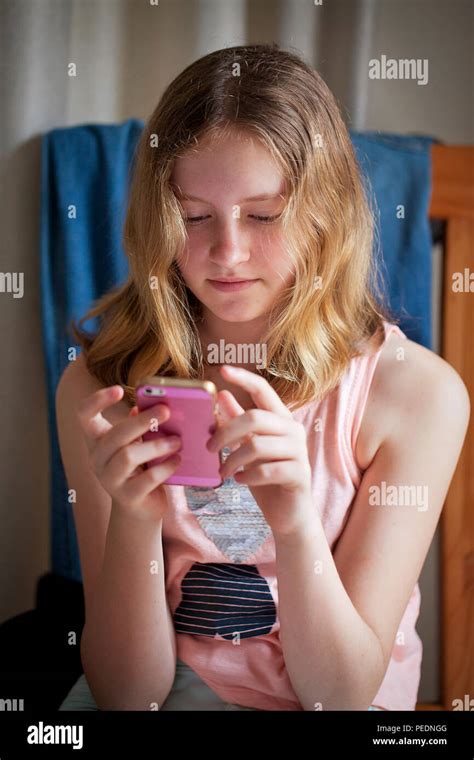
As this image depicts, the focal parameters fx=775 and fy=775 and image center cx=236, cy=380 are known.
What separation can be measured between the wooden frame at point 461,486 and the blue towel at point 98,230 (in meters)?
0.03

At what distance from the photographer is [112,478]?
0.66 meters

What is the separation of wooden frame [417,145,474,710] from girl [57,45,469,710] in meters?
0.09

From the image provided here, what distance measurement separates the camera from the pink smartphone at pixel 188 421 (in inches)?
24.0

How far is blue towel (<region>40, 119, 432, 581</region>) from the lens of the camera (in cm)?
100

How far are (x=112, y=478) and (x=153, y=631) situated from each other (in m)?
0.23

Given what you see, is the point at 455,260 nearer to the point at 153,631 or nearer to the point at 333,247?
the point at 333,247

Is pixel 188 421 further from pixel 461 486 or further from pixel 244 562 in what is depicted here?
pixel 461 486

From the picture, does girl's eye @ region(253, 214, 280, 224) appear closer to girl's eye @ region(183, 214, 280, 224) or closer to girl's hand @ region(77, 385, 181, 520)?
girl's eye @ region(183, 214, 280, 224)

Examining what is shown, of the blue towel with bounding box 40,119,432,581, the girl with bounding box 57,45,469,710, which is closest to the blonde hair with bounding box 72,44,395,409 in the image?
the girl with bounding box 57,45,469,710

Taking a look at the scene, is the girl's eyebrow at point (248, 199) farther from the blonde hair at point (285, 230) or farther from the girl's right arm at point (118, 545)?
the girl's right arm at point (118, 545)
